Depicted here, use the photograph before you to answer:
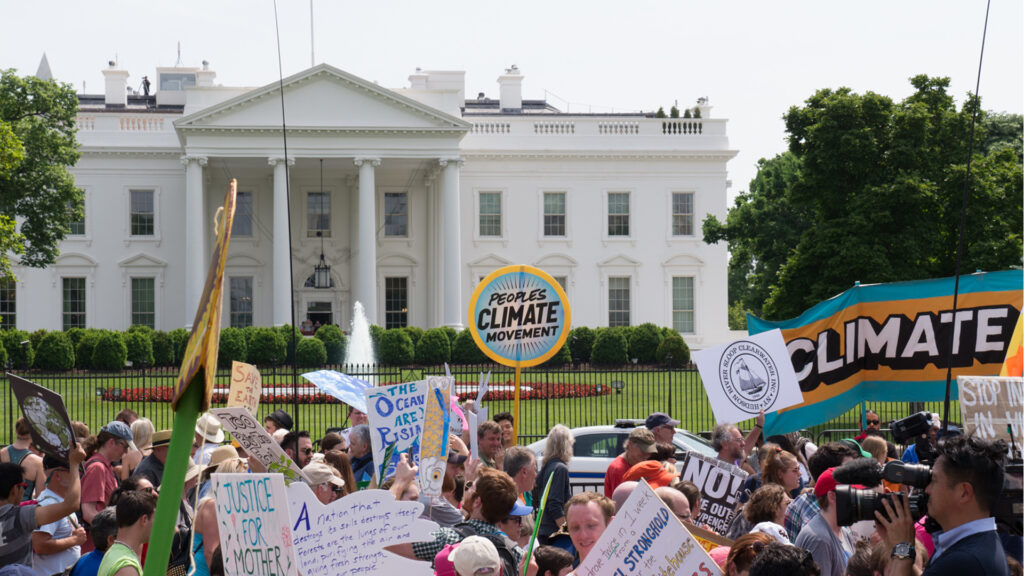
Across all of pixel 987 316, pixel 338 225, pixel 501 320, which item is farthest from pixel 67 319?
pixel 987 316

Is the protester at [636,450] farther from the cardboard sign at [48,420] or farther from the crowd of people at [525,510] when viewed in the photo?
the cardboard sign at [48,420]

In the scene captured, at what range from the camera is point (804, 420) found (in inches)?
431

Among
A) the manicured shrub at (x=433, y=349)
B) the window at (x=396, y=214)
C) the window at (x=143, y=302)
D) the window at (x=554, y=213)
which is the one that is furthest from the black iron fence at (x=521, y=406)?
the window at (x=396, y=214)

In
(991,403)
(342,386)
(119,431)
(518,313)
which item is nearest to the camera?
(991,403)

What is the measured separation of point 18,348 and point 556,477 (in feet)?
123

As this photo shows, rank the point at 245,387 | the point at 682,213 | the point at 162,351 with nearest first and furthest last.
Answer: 1. the point at 245,387
2. the point at 162,351
3. the point at 682,213

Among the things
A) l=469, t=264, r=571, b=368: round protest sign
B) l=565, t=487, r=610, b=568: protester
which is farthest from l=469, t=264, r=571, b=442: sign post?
l=565, t=487, r=610, b=568: protester

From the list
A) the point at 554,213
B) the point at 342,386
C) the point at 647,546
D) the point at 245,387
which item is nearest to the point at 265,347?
the point at 554,213

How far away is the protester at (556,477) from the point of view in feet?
27.2

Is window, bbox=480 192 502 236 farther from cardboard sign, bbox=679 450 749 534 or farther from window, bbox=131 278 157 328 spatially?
cardboard sign, bbox=679 450 749 534

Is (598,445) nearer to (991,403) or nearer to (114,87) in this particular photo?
(991,403)

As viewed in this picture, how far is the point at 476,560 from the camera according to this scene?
466cm

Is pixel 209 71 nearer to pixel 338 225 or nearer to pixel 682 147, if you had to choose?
pixel 338 225

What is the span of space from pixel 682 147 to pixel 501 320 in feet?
133
